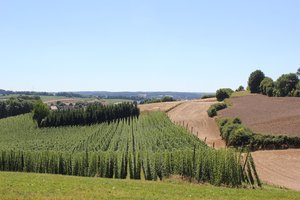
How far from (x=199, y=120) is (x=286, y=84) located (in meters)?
32.6

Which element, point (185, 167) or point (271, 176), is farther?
point (271, 176)

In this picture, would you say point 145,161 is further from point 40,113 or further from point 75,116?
point 40,113

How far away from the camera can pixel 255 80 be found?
13925 centimetres

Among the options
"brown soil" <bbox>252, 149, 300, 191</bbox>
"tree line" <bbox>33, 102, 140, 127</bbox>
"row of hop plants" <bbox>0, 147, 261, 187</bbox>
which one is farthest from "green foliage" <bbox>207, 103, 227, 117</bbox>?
"row of hop plants" <bbox>0, 147, 261, 187</bbox>

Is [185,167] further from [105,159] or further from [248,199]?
[248,199]

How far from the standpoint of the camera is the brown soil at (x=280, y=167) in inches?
1754

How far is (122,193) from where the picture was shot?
2611 centimetres

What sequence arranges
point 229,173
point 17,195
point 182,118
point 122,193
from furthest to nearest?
point 182,118 → point 229,173 → point 122,193 → point 17,195

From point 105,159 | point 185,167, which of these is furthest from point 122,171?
point 185,167

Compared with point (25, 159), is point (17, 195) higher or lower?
higher

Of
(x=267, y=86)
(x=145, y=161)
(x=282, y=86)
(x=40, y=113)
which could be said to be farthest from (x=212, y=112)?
(x=145, y=161)

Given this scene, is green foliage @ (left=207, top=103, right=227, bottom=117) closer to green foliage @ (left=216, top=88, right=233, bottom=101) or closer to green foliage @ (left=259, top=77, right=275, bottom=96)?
green foliage @ (left=259, top=77, right=275, bottom=96)

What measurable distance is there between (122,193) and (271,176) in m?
26.5

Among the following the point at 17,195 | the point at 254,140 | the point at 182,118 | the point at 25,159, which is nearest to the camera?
the point at 17,195
